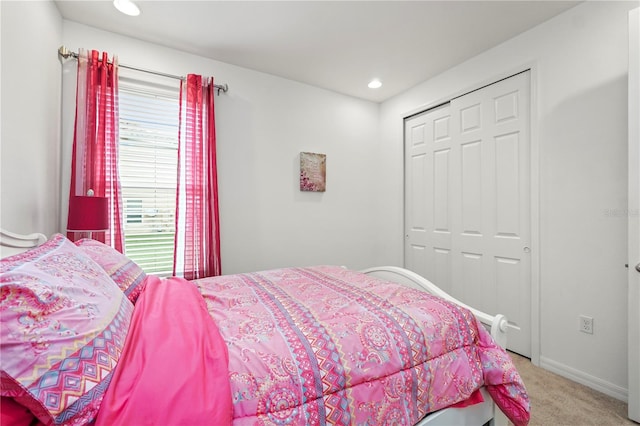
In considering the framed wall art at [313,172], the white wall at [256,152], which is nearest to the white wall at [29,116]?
the white wall at [256,152]

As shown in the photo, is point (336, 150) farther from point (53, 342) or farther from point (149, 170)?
point (53, 342)

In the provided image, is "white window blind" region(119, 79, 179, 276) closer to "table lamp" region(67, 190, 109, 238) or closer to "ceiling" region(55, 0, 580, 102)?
"ceiling" region(55, 0, 580, 102)

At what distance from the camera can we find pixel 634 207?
5.61ft

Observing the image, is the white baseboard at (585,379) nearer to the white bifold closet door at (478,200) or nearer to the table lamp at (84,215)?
the white bifold closet door at (478,200)

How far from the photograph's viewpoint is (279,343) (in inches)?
40.9

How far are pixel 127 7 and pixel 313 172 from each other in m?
2.11

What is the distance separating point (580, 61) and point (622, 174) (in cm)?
87

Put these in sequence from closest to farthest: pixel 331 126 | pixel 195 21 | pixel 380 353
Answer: pixel 380 353 < pixel 195 21 < pixel 331 126

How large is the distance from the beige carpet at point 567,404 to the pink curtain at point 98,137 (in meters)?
3.13

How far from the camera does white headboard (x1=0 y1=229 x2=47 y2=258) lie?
1195 mm

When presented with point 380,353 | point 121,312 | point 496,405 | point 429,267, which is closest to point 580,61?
point 429,267

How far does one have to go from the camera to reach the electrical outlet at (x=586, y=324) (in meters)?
2.03

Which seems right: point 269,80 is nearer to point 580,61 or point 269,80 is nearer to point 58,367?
point 580,61

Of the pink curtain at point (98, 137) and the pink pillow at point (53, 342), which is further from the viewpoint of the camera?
the pink curtain at point (98, 137)
